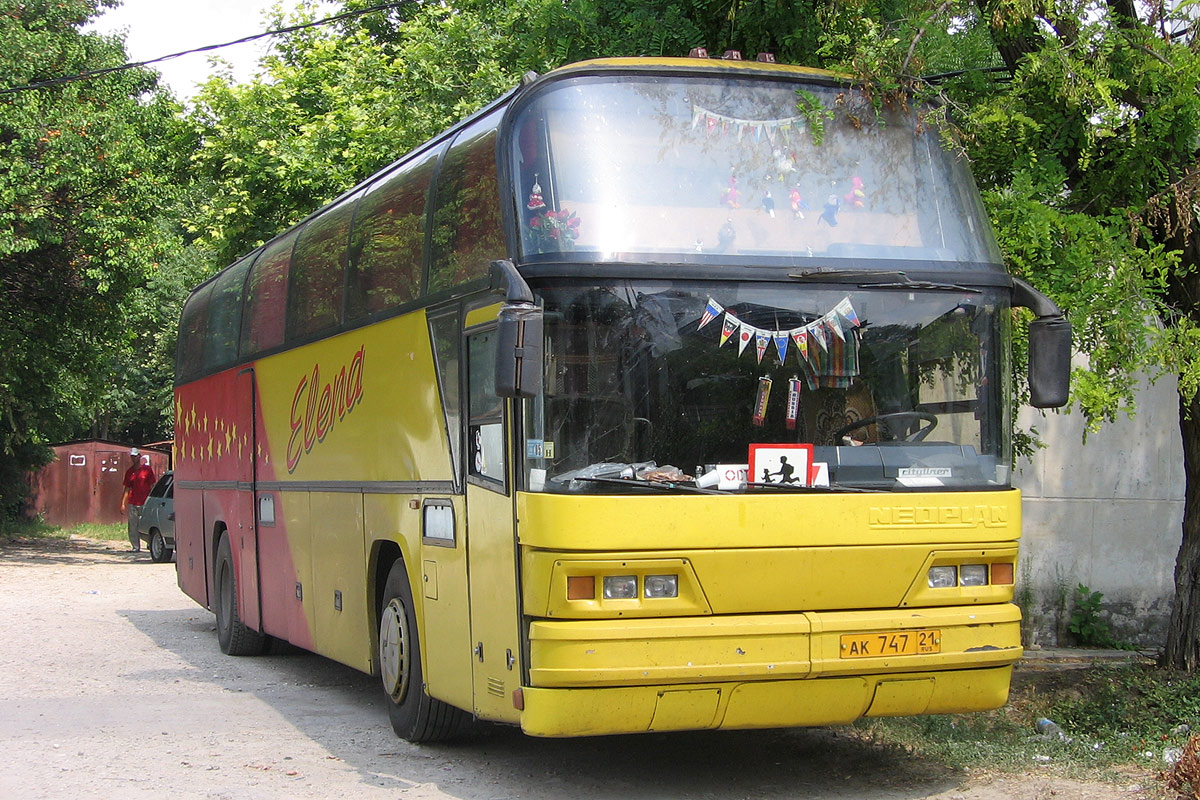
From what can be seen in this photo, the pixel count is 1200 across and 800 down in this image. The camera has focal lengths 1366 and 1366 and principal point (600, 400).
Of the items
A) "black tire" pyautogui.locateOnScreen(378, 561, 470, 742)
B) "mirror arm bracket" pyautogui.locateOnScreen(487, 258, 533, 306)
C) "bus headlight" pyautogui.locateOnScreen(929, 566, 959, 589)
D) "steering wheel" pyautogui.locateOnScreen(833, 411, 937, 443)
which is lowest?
"black tire" pyautogui.locateOnScreen(378, 561, 470, 742)

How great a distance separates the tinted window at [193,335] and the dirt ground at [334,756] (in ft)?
12.9

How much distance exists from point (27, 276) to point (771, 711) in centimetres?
2147

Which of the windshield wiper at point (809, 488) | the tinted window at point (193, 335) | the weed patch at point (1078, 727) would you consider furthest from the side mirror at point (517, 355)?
the tinted window at point (193, 335)

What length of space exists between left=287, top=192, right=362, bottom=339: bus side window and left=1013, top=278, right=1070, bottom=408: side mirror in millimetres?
4702

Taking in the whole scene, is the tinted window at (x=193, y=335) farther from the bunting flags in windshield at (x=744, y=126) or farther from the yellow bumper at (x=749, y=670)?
→ the yellow bumper at (x=749, y=670)

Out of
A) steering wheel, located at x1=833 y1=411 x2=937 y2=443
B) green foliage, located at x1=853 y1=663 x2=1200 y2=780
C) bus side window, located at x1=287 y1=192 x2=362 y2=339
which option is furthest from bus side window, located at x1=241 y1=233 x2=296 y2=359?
steering wheel, located at x1=833 y1=411 x2=937 y2=443

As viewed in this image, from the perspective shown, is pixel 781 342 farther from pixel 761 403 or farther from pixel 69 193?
pixel 69 193

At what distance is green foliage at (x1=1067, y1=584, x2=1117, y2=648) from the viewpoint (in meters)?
12.9

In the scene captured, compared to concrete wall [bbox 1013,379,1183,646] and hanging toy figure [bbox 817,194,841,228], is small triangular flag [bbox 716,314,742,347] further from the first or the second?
concrete wall [bbox 1013,379,1183,646]

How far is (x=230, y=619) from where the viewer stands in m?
12.9

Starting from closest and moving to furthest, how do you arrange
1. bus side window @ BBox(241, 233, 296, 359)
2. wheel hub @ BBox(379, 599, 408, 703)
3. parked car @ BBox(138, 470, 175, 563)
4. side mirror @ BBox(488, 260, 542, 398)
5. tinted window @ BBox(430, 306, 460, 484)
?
1. side mirror @ BBox(488, 260, 542, 398)
2. tinted window @ BBox(430, 306, 460, 484)
3. wheel hub @ BBox(379, 599, 408, 703)
4. bus side window @ BBox(241, 233, 296, 359)
5. parked car @ BBox(138, 470, 175, 563)

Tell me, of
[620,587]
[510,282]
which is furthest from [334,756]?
[510,282]

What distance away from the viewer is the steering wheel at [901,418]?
646 cm

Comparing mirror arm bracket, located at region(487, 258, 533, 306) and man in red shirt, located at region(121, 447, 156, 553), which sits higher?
mirror arm bracket, located at region(487, 258, 533, 306)
